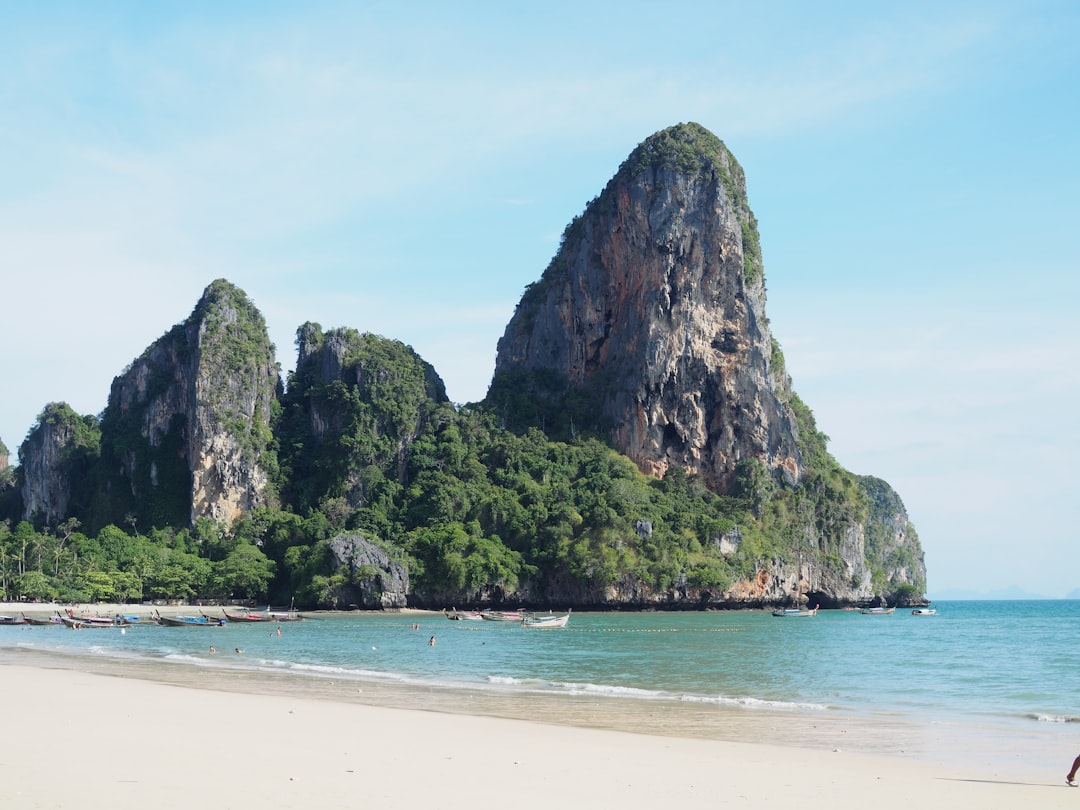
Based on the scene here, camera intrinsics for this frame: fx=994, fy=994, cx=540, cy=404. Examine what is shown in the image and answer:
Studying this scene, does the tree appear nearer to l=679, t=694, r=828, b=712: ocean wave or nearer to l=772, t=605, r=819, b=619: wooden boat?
l=772, t=605, r=819, b=619: wooden boat

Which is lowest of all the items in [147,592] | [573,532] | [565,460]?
[147,592]

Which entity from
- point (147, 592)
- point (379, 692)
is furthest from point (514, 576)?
point (379, 692)

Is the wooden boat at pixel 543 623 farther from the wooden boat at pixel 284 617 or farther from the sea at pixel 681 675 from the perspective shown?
the wooden boat at pixel 284 617

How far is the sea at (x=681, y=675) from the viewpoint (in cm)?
1869

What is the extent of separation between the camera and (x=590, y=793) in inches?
470

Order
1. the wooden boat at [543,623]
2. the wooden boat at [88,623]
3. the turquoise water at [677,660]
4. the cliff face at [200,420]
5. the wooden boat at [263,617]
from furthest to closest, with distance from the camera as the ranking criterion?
the cliff face at [200,420] < the wooden boat at [263,617] < the wooden boat at [543,623] < the wooden boat at [88,623] < the turquoise water at [677,660]

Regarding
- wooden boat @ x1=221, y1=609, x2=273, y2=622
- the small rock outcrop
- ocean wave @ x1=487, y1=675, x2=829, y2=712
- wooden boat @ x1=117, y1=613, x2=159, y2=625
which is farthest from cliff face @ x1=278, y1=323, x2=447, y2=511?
ocean wave @ x1=487, y1=675, x2=829, y2=712

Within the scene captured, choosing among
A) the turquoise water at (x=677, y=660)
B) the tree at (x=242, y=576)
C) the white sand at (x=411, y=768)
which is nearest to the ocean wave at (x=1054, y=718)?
the turquoise water at (x=677, y=660)

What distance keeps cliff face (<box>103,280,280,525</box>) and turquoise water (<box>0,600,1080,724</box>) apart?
34600 millimetres

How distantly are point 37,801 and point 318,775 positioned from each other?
333 centimetres

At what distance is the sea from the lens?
61.3 feet

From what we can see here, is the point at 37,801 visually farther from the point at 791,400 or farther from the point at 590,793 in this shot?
the point at 791,400

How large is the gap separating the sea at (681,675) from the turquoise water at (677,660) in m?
0.08

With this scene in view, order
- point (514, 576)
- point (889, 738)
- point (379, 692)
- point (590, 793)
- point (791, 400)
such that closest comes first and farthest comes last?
point (590, 793)
point (889, 738)
point (379, 692)
point (514, 576)
point (791, 400)
